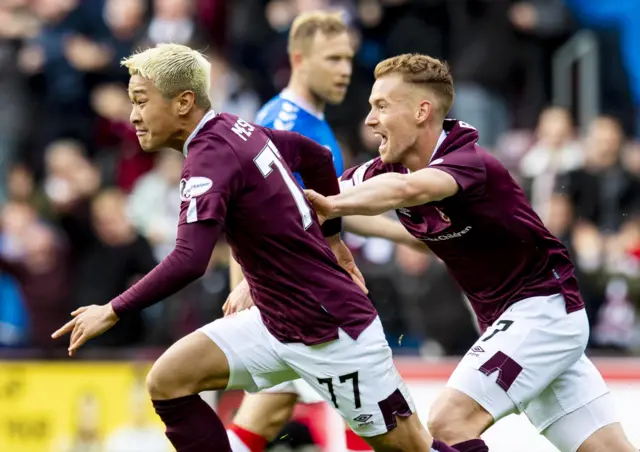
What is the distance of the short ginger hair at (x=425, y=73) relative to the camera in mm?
5684

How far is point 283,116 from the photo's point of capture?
7.19 m

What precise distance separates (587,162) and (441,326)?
2.14 metres

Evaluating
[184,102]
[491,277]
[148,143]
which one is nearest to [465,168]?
[491,277]

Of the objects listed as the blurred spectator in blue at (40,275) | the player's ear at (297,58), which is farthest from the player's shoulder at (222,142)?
the blurred spectator in blue at (40,275)

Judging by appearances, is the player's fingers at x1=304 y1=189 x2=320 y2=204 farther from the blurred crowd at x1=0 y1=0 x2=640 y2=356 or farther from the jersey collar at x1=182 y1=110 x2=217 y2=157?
the blurred crowd at x1=0 y1=0 x2=640 y2=356

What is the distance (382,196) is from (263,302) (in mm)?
748

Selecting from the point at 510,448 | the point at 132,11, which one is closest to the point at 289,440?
the point at 510,448

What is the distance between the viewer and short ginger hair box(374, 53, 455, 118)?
568 cm

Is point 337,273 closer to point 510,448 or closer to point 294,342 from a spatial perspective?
point 294,342

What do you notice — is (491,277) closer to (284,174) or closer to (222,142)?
(284,174)

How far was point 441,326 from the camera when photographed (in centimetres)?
988

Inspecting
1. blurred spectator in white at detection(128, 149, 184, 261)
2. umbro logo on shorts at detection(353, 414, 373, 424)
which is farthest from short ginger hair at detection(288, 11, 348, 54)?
blurred spectator in white at detection(128, 149, 184, 261)

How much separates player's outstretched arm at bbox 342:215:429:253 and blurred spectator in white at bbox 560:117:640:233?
170 inches

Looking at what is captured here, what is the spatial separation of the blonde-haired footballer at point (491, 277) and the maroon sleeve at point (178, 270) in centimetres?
65
